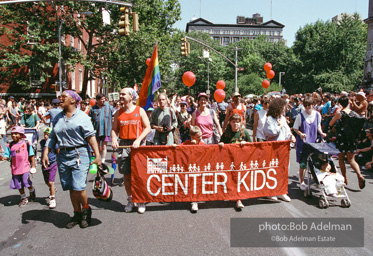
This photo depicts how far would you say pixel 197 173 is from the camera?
17.2 ft

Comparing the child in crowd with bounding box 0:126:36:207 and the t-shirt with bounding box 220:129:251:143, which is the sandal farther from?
the child in crowd with bounding box 0:126:36:207

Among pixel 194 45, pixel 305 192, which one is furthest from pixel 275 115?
pixel 194 45

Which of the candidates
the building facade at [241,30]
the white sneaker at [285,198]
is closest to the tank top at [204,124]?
the white sneaker at [285,198]

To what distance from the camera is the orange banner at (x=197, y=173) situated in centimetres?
515

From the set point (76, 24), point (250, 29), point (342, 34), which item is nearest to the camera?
point (76, 24)

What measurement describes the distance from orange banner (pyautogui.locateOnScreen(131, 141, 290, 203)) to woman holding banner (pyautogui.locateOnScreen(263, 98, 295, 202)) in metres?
0.45

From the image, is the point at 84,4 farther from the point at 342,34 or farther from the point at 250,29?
the point at 250,29

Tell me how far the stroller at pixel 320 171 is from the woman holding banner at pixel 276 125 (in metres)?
0.45

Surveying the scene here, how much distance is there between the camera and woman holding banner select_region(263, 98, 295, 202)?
221 inches

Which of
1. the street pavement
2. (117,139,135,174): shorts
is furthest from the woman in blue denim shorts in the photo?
(117,139,135,174): shorts

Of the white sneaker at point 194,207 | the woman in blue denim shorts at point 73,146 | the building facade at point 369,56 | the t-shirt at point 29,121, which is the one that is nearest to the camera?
the woman in blue denim shorts at point 73,146

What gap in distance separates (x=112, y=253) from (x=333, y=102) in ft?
36.0

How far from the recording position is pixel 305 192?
5770mm

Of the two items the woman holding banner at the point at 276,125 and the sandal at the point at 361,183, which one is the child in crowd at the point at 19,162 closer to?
the woman holding banner at the point at 276,125
